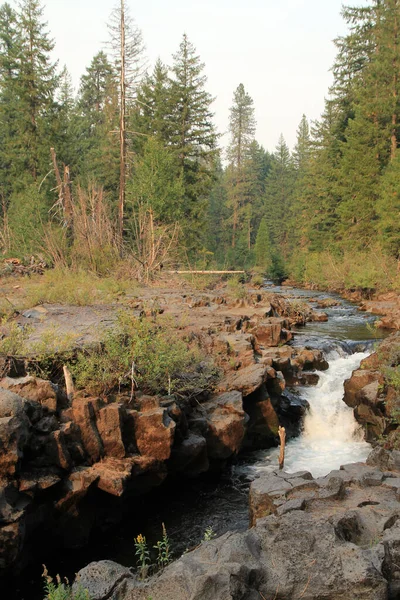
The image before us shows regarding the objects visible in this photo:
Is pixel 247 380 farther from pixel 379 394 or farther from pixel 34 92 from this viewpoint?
pixel 34 92

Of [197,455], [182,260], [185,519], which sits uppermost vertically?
[182,260]

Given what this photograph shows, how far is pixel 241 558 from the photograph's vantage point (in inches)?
176

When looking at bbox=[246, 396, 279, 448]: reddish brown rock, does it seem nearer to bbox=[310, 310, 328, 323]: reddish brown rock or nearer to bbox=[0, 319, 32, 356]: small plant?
bbox=[0, 319, 32, 356]: small plant

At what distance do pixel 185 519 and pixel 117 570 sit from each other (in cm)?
279

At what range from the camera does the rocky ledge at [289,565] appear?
4.16 metres

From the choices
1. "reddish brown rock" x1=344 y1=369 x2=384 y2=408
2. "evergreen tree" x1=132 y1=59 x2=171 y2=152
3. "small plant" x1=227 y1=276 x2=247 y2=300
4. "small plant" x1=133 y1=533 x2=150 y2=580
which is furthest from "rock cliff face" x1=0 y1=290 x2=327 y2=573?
"evergreen tree" x1=132 y1=59 x2=171 y2=152

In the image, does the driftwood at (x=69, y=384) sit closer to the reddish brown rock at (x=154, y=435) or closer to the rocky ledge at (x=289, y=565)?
the reddish brown rock at (x=154, y=435)

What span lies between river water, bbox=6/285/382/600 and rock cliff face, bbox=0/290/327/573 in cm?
27

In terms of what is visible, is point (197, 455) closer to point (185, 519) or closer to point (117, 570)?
point (185, 519)

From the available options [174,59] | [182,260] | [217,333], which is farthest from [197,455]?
[174,59]

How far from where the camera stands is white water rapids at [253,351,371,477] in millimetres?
9008

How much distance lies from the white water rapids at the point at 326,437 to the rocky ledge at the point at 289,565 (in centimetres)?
337

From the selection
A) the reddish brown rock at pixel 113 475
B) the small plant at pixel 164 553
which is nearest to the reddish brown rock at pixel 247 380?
the reddish brown rock at pixel 113 475

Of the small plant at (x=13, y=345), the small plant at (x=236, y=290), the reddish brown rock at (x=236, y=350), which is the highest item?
the small plant at (x=13, y=345)
